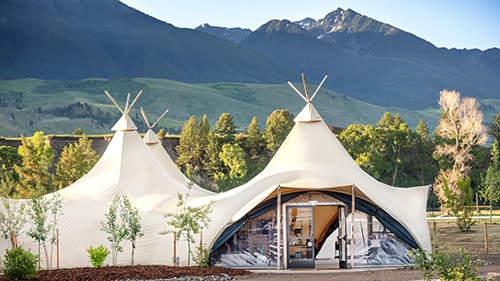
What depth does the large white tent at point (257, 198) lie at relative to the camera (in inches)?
1090

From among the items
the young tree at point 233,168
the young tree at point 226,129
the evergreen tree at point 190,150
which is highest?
the young tree at point 226,129

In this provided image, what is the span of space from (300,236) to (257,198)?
179 centimetres

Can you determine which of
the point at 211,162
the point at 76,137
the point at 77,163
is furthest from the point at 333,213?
the point at 76,137

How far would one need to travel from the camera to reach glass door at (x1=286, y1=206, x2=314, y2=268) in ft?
90.2

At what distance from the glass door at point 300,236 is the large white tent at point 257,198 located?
283 mm

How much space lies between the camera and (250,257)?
27750 mm

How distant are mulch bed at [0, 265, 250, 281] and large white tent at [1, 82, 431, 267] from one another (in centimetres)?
422

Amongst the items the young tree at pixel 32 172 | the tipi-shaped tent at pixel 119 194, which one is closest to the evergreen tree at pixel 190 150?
the young tree at pixel 32 172

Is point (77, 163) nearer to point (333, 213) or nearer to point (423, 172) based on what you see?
point (333, 213)

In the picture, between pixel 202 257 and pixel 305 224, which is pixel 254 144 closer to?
pixel 305 224

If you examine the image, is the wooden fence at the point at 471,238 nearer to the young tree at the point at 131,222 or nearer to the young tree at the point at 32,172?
the young tree at the point at 131,222

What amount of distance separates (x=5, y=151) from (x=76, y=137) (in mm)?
13409

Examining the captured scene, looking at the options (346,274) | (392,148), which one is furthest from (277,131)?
(346,274)

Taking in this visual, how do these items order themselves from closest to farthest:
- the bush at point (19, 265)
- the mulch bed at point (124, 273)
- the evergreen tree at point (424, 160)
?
the bush at point (19, 265) → the mulch bed at point (124, 273) → the evergreen tree at point (424, 160)
